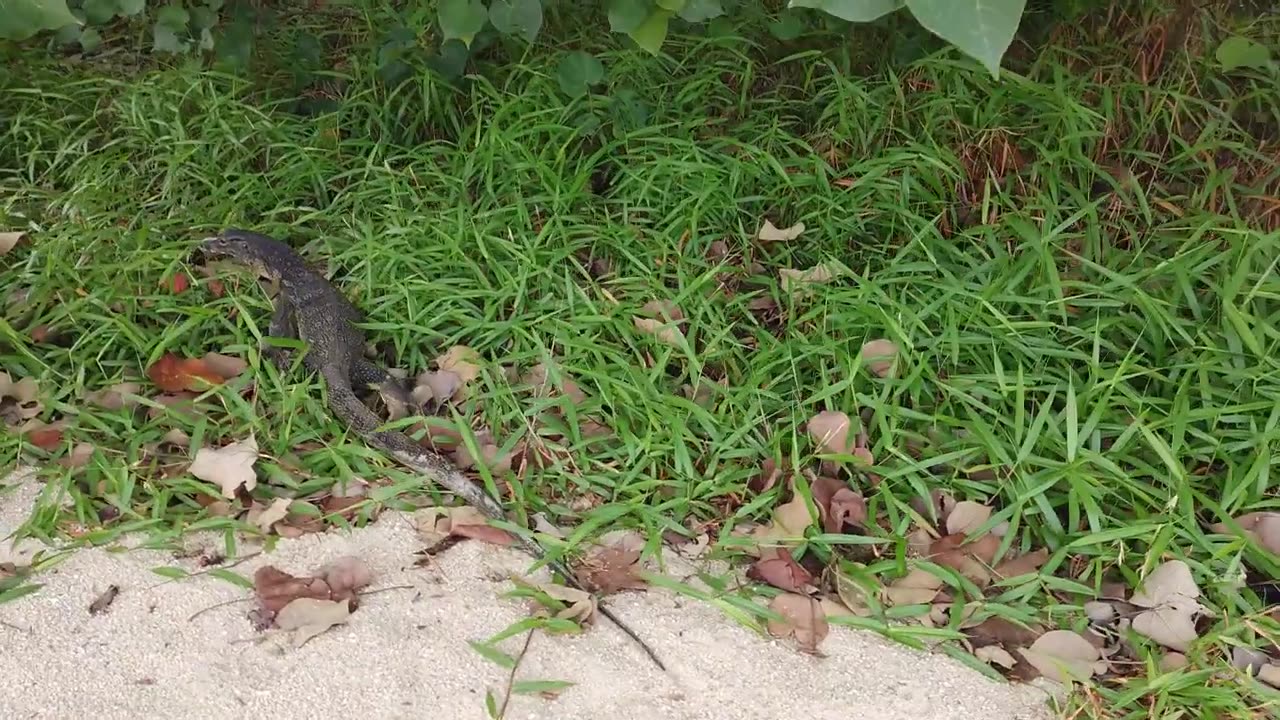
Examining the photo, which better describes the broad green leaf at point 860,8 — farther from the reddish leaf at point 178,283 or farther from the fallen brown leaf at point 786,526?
the reddish leaf at point 178,283

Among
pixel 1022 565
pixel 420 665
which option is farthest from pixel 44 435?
pixel 1022 565

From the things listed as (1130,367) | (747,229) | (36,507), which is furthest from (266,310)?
(1130,367)

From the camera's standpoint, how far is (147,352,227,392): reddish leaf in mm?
2703

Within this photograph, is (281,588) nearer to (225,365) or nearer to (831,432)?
(225,365)

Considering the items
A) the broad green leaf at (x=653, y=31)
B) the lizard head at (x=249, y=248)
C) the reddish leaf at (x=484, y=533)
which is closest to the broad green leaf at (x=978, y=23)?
the broad green leaf at (x=653, y=31)

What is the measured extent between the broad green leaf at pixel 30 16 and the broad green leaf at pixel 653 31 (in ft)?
3.33

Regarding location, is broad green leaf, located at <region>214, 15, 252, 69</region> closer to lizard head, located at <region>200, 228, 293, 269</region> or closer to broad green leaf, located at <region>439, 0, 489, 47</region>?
lizard head, located at <region>200, 228, 293, 269</region>

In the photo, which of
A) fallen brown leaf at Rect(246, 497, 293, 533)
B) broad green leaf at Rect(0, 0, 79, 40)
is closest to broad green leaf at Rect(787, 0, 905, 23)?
broad green leaf at Rect(0, 0, 79, 40)

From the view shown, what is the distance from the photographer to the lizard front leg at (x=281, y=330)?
2.84m

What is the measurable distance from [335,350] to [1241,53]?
2725 mm

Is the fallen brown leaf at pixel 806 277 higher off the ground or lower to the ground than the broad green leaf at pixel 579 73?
lower

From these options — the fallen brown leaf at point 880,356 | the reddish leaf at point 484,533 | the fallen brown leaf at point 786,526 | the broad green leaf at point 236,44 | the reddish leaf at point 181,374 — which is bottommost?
the reddish leaf at point 181,374

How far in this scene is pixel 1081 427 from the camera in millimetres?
2379

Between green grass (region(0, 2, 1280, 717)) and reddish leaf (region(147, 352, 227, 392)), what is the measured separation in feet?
0.25
